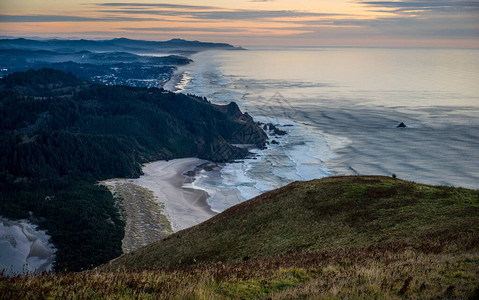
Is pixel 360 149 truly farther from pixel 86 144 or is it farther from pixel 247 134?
pixel 86 144

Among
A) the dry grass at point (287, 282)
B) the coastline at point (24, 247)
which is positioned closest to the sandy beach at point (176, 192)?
the coastline at point (24, 247)

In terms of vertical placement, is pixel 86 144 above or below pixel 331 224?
below

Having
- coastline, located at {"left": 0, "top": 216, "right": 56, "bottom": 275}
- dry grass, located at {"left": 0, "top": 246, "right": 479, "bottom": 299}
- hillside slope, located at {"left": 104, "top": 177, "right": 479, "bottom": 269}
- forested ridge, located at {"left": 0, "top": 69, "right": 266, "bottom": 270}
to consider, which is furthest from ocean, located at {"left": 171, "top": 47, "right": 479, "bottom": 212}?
dry grass, located at {"left": 0, "top": 246, "right": 479, "bottom": 299}

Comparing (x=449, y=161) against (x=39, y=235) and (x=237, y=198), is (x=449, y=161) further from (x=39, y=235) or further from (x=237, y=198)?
(x=39, y=235)

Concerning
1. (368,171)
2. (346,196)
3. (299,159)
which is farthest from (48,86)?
(346,196)

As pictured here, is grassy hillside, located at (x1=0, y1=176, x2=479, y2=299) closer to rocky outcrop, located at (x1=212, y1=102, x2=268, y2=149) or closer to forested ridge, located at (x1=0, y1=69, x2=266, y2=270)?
forested ridge, located at (x1=0, y1=69, x2=266, y2=270)

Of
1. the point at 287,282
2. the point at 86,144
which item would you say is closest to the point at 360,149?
the point at 86,144
